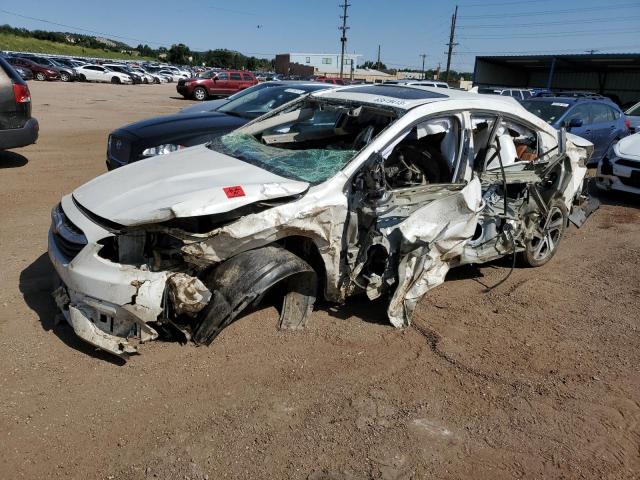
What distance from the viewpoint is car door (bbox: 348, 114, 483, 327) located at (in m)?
3.50

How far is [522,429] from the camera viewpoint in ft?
9.14

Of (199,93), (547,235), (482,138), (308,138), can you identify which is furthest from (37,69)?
(547,235)

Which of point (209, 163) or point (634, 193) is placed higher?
point (209, 163)

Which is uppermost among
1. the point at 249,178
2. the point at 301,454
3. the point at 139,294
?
the point at 249,178

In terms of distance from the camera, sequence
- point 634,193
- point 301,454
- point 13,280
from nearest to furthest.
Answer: point 301,454, point 13,280, point 634,193

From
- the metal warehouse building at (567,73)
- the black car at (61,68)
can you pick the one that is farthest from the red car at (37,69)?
the metal warehouse building at (567,73)

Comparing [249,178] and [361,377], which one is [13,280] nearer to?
[249,178]

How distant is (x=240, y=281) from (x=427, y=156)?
6.91 feet

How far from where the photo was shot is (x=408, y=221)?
3518 mm

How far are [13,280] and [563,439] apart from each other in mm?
4264

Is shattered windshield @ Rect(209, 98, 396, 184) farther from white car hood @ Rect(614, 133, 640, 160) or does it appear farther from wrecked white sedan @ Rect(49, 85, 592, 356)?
white car hood @ Rect(614, 133, 640, 160)

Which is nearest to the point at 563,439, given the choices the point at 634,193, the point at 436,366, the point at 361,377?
the point at 436,366

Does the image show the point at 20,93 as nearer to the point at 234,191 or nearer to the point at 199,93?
the point at 234,191

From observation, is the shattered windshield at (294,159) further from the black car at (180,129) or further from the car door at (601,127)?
the car door at (601,127)
